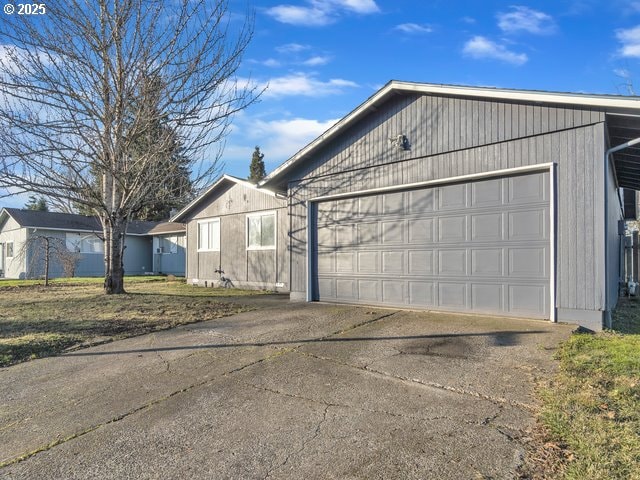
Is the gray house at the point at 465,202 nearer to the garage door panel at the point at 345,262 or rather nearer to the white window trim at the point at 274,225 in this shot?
the garage door panel at the point at 345,262

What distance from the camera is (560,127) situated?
640 cm

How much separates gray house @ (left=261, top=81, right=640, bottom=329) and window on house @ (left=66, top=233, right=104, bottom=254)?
19962 millimetres

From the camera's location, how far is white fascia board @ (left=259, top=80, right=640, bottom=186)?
19.2 ft

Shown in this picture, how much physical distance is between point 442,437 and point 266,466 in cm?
127

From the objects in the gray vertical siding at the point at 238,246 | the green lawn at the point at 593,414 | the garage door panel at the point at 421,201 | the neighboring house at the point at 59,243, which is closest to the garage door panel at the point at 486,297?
the garage door panel at the point at 421,201

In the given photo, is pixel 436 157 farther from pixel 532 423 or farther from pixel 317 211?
pixel 532 423

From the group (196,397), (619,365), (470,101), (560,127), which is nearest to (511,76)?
(470,101)

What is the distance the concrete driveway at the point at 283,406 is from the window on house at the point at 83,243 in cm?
2178

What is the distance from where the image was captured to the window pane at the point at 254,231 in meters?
14.4

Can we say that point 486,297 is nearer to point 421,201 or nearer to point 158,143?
point 421,201

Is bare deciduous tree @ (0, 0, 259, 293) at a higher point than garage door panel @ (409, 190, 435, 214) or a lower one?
higher

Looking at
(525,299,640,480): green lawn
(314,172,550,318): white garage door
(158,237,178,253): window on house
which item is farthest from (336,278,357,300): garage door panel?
(158,237,178,253): window on house

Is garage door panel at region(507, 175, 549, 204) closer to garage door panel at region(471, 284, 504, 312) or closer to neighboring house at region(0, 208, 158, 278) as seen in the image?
garage door panel at region(471, 284, 504, 312)
